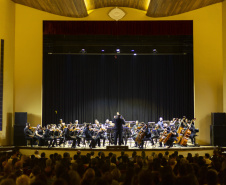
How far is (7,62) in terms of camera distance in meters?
16.1

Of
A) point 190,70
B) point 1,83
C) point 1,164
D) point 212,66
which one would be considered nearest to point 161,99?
point 190,70

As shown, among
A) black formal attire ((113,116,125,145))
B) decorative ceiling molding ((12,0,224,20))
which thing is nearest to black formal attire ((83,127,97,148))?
black formal attire ((113,116,125,145))

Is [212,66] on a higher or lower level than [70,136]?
higher

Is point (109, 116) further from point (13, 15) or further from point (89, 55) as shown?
point (13, 15)

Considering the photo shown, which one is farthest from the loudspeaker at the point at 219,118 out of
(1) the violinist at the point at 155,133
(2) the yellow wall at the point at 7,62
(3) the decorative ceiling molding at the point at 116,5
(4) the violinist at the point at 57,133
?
(2) the yellow wall at the point at 7,62

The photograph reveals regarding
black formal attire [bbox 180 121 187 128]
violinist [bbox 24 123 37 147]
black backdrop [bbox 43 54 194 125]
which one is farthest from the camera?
black backdrop [bbox 43 54 194 125]

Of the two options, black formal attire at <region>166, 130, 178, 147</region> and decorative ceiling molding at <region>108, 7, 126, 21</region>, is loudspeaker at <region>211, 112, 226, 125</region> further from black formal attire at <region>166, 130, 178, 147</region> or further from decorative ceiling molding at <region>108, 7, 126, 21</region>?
decorative ceiling molding at <region>108, 7, 126, 21</region>

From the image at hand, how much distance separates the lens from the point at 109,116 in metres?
19.9

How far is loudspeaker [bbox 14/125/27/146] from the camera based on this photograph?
15.7m

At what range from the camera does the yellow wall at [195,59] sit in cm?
1708

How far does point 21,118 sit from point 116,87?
20.3ft

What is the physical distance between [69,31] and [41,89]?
10.8 feet

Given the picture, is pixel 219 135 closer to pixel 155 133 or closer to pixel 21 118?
pixel 155 133

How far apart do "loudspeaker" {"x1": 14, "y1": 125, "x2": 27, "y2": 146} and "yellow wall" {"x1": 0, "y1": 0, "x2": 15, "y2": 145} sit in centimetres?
50
